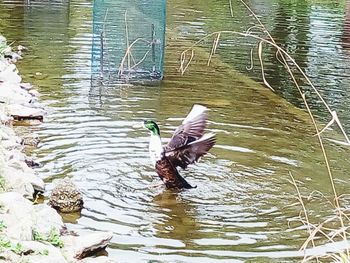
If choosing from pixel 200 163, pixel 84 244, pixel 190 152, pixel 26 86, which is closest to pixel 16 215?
pixel 84 244

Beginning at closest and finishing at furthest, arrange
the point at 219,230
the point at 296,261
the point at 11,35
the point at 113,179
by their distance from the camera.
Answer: the point at 296,261 < the point at 219,230 < the point at 113,179 < the point at 11,35

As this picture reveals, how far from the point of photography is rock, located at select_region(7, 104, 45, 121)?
7703 mm

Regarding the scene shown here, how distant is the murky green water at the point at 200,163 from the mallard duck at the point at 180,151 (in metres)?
0.12

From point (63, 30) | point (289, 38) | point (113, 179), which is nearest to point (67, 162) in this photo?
point (113, 179)

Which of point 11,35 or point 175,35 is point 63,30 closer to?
point 11,35

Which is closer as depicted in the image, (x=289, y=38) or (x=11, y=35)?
(x=11, y=35)

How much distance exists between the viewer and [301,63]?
12.0 meters

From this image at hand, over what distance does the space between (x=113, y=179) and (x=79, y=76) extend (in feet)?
14.0

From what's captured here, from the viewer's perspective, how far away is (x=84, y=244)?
443cm

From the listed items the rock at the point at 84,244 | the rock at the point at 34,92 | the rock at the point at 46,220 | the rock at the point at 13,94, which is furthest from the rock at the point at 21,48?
the rock at the point at 84,244

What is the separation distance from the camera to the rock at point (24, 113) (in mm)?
7703

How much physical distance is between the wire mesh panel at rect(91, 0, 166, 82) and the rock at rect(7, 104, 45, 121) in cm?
219

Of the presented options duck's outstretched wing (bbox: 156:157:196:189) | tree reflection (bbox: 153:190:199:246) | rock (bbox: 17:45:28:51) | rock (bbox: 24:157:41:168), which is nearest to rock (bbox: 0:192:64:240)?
tree reflection (bbox: 153:190:199:246)

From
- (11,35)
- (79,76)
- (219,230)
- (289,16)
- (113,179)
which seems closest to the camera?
(219,230)
